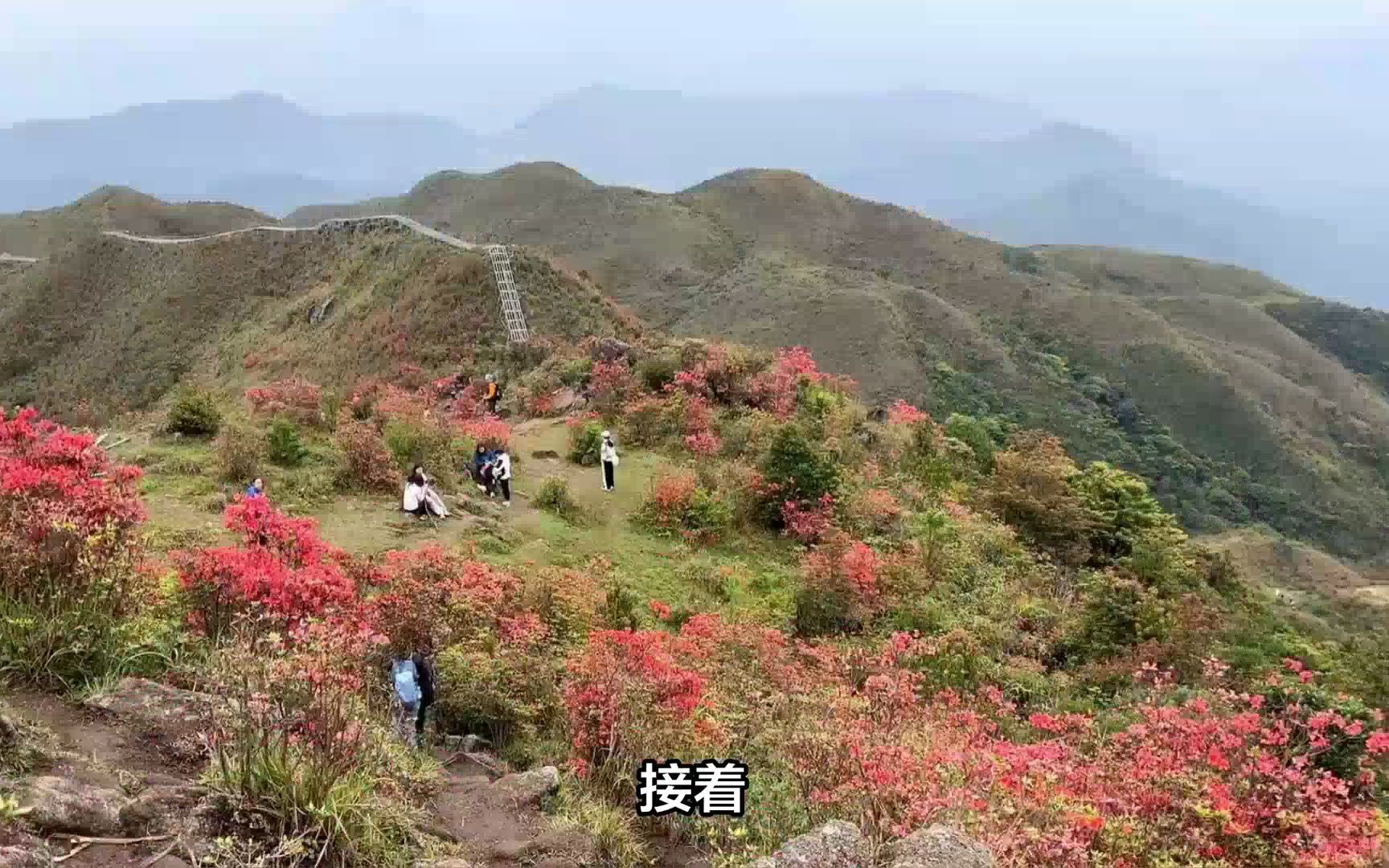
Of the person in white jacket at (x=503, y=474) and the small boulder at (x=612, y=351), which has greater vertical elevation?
the small boulder at (x=612, y=351)

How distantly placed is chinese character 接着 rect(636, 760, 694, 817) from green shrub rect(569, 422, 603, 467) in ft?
39.4

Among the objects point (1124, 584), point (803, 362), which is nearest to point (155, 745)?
point (1124, 584)

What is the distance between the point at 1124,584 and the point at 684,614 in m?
6.34

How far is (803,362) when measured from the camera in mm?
23125

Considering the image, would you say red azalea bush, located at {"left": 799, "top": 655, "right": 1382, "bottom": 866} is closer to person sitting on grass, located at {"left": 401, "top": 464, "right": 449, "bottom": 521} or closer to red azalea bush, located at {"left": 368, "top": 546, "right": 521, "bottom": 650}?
red azalea bush, located at {"left": 368, "top": 546, "right": 521, "bottom": 650}

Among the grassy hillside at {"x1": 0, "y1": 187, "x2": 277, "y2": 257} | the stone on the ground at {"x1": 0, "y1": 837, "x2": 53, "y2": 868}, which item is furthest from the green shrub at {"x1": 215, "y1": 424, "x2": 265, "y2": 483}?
the grassy hillside at {"x1": 0, "y1": 187, "x2": 277, "y2": 257}

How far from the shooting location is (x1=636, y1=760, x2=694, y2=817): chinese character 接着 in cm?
611

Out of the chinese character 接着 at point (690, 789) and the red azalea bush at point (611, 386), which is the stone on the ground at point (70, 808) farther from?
the red azalea bush at point (611, 386)

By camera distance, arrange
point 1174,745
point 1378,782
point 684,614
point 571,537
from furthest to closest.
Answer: point 571,537 → point 684,614 → point 1378,782 → point 1174,745

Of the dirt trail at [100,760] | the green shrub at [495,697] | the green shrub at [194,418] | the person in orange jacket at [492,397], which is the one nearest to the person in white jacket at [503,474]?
the green shrub at [194,418]

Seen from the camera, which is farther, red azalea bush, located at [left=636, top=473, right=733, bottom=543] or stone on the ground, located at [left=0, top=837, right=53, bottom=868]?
red azalea bush, located at [left=636, top=473, right=733, bottom=543]

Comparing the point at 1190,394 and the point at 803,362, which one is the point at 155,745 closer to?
the point at 803,362

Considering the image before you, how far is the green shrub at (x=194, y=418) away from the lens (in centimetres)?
1648

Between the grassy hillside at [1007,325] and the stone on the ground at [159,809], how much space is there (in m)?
50.7
